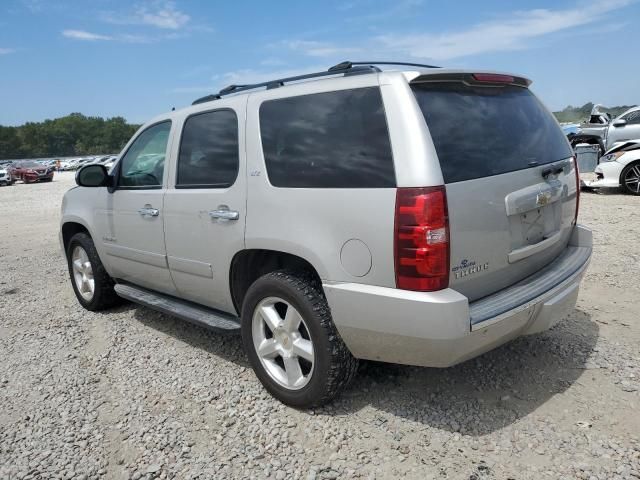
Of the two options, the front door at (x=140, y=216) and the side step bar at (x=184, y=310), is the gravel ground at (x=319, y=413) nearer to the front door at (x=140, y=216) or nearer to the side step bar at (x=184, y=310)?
the side step bar at (x=184, y=310)

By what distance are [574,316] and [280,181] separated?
112 inches

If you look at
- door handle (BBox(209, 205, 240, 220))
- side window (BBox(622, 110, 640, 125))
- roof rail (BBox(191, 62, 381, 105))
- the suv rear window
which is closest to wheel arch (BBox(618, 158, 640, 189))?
side window (BBox(622, 110, 640, 125))

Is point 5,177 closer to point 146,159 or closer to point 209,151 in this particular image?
point 146,159

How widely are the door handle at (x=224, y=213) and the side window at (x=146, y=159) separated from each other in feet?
2.72

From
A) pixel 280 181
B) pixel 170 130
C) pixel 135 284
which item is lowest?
pixel 135 284

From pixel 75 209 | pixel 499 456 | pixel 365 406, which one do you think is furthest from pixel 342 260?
pixel 75 209

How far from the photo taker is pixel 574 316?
4.27m

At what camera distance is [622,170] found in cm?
1070

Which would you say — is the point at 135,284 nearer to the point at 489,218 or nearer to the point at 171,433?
the point at 171,433

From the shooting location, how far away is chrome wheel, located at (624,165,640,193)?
1057 cm

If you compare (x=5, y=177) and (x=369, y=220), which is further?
(x=5, y=177)

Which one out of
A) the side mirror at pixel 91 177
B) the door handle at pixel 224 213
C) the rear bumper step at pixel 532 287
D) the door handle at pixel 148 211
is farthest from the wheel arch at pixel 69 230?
the rear bumper step at pixel 532 287

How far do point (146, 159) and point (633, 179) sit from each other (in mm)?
10230

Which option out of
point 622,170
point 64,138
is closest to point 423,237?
point 622,170
